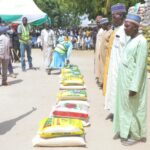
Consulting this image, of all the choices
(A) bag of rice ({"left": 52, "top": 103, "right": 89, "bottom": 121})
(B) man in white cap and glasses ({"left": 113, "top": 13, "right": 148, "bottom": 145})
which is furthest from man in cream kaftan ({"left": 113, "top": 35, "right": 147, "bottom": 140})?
(A) bag of rice ({"left": 52, "top": 103, "right": 89, "bottom": 121})

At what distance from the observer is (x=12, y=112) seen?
30.0ft

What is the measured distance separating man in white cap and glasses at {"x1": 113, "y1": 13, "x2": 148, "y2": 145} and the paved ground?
245mm

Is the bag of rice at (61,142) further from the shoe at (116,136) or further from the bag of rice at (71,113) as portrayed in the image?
the bag of rice at (71,113)

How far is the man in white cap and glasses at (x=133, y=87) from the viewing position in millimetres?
6375

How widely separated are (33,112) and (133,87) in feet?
10.6

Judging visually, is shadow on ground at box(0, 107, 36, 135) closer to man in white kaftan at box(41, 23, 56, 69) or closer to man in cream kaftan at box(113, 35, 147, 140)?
man in cream kaftan at box(113, 35, 147, 140)

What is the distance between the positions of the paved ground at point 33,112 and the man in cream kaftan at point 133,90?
10.4 inches

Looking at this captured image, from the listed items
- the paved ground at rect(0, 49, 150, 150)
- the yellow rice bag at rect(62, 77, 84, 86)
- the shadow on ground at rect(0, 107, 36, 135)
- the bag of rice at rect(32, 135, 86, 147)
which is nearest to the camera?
the bag of rice at rect(32, 135, 86, 147)

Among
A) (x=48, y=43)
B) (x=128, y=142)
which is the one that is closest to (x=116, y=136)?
(x=128, y=142)

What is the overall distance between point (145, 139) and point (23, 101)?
13.5 feet

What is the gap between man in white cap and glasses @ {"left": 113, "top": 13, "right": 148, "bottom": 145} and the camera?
6.38 meters

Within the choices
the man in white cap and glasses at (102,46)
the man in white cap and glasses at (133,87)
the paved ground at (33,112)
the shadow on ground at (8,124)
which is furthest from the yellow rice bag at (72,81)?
the man in white cap and glasses at (133,87)

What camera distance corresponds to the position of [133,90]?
6.33 meters

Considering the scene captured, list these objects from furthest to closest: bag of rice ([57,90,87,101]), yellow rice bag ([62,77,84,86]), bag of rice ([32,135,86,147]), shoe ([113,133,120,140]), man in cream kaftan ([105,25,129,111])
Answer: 1. yellow rice bag ([62,77,84,86])
2. bag of rice ([57,90,87,101])
3. man in cream kaftan ([105,25,129,111])
4. shoe ([113,133,120,140])
5. bag of rice ([32,135,86,147])
